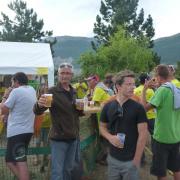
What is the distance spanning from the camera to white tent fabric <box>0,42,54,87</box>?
1330cm

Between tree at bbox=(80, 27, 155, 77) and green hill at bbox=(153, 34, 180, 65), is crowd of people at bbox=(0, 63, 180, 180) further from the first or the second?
green hill at bbox=(153, 34, 180, 65)

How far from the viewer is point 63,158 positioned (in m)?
4.89

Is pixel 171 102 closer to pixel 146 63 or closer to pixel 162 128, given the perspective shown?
pixel 162 128

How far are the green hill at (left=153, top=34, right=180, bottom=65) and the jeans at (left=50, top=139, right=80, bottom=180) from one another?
116 m

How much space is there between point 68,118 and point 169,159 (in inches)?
53.9

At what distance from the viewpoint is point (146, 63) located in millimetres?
44062

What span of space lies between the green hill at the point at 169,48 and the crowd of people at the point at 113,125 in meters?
115

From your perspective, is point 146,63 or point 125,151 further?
point 146,63

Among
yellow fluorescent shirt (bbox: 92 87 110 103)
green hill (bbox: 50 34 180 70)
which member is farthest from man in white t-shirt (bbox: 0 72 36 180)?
green hill (bbox: 50 34 180 70)

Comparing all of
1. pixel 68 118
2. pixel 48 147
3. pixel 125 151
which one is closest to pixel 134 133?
pixel 125 151

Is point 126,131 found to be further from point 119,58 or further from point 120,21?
point 120,21

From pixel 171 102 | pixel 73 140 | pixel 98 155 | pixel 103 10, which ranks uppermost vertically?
pixel 103 10

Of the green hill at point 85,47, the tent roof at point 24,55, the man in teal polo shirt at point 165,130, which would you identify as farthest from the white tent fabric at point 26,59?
the green hill at point 85,47

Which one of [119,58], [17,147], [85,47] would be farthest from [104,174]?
[85,47]
